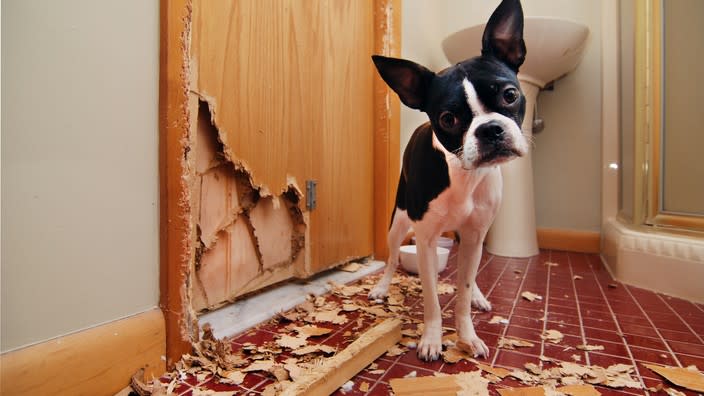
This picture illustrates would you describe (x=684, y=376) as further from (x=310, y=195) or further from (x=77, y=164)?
(x=77, y=164)

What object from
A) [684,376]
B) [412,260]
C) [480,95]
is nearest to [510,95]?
[480,95]

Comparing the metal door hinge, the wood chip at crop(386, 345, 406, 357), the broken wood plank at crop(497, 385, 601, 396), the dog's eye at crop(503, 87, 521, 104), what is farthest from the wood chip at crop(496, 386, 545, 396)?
the metal door hinge

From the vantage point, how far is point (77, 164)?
71cm

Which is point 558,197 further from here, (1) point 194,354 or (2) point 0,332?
(2) point 0,332

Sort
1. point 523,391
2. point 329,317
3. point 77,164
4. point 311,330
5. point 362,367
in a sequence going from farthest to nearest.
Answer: point 329,317 < point 311,330 < point 362,367 < point 523,391 < point 77,164

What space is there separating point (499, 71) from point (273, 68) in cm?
76

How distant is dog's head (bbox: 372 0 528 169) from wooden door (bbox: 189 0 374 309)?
0.49m

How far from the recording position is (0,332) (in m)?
0.62

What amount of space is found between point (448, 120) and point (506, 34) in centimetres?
27

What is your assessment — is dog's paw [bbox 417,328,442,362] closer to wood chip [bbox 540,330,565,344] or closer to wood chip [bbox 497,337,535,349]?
wood chip [bbox 497,337,535,349]

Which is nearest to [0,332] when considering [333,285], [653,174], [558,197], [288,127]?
[288,127]

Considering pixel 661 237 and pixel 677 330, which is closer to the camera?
pixel 677 330

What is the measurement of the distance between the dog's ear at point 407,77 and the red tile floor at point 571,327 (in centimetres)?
66

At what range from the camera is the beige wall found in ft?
2.07
